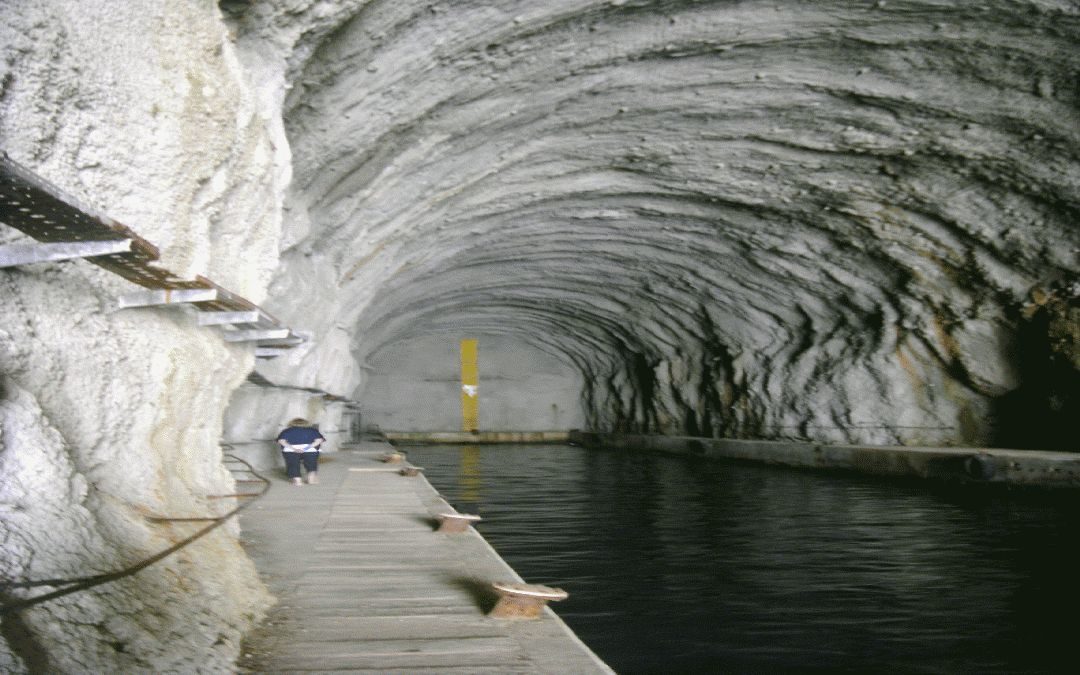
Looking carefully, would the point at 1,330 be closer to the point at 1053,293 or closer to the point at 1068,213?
the point at 1068,213

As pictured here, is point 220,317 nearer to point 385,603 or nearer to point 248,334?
point 248,334

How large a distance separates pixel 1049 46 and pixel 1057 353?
6.48 meters

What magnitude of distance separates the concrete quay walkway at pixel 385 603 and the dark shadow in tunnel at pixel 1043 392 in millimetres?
10296

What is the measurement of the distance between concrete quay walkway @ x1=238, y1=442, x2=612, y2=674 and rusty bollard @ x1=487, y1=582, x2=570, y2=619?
0.04 metres

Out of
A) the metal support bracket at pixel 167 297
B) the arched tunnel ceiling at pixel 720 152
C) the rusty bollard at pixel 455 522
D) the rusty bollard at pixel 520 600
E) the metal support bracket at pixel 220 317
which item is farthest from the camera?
the arched tunnel ceiling at pixel 720 152

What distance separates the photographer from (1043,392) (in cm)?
1423

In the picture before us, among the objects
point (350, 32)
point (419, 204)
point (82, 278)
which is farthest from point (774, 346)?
point (82, 278)

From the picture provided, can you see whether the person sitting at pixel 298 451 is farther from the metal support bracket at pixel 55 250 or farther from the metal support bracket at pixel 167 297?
the metal support bracket at pixel 55 250

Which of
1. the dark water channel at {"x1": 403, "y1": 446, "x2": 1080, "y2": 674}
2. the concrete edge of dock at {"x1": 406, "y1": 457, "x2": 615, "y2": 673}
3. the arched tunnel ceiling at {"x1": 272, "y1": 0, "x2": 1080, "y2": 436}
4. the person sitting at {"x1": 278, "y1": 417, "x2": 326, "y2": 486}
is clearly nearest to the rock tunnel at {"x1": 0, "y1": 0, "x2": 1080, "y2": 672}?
the arched tunnel ceiling at {"x1": 272, "y1": 0, "x2": 1080, "y2": 436}

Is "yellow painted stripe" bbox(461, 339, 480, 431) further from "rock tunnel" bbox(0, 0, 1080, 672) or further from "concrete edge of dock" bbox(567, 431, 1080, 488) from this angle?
"concrete edge of dock" bbox(567, 431, 1080, 488)

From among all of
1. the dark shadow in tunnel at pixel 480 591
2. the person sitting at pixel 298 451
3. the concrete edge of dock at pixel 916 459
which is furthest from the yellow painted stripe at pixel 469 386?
the dark shadow in tunnel at pixel 480 591

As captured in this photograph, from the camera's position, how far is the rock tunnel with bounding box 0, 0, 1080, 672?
345 cm

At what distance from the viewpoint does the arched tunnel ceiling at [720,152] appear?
25.4ft

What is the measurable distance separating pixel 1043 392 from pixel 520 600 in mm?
12929
